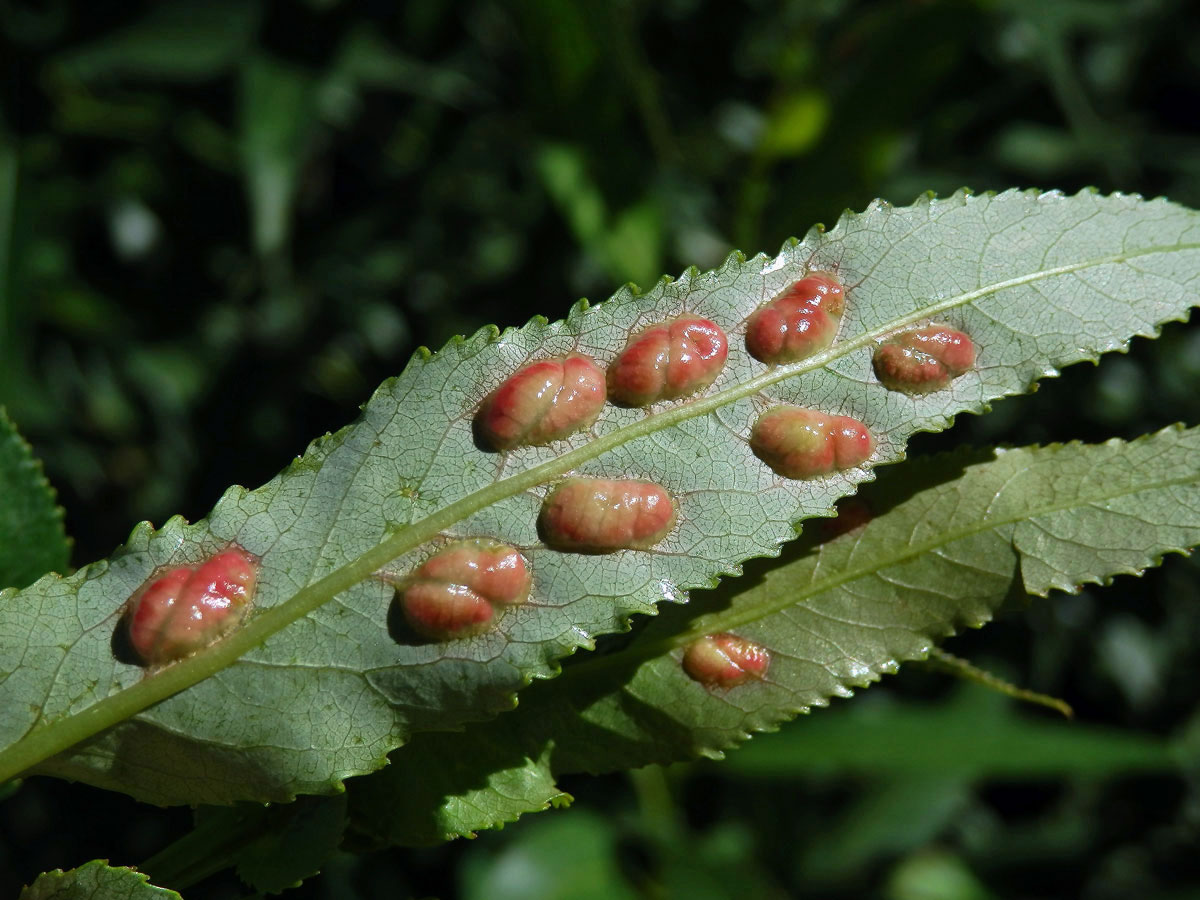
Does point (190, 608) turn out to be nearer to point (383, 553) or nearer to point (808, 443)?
point (383, 553)

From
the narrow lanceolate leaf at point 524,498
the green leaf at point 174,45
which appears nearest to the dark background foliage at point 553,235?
the green leaf at point 174,45

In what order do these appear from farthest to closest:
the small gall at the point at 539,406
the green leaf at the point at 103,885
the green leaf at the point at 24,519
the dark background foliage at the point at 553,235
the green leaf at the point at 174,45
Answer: the green leaf at the point at 174,45, the dark background foliage at the point at 553,235, the green leaf at the point at 24,519, the small gall at the point at 539,406, the green leaf at the point at 103,885

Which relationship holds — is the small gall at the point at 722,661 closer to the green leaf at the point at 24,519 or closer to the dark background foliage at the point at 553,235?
the green leaf at the point at 24,519

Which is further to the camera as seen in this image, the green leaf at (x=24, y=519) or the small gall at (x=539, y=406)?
the green leaf at (x=24, y=519)

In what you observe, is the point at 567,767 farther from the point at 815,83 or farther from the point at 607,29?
the point at 815,83

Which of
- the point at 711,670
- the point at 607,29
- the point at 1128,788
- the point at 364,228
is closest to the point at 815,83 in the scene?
the point at 607,29

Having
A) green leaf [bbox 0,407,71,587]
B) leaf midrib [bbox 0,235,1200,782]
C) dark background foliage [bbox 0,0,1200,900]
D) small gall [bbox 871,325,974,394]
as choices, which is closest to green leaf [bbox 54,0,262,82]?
dark background foliage [bbox 0,0,1200,900]
